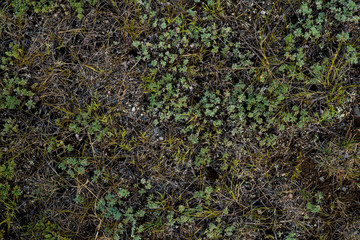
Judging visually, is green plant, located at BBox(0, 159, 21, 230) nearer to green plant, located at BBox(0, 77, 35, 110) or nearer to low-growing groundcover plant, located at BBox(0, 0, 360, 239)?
low-growing groundcover plant, located at BBox(0, 0, 360, 239)

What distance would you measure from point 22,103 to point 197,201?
7.37ft

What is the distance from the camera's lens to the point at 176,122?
3.08 m

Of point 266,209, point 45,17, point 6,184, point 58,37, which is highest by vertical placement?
point 45,17

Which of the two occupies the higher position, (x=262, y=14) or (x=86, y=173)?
(x=262, y=14)

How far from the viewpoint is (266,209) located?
3.07m

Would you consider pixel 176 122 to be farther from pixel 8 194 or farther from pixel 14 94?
pixel 8 194

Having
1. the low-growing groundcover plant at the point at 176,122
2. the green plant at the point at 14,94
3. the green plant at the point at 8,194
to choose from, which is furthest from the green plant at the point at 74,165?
the green plant at the point at 14,94

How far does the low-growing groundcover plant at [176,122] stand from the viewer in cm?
305

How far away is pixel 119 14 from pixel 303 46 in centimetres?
207

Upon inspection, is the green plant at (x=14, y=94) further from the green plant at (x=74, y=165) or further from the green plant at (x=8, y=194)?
the green plant at (x=74, y=165)

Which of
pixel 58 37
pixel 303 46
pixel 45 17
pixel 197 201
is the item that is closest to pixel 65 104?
pixel 58 37

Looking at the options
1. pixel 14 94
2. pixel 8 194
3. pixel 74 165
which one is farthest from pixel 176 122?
pixel 8 194

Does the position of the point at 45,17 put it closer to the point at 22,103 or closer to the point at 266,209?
the point at 22,103

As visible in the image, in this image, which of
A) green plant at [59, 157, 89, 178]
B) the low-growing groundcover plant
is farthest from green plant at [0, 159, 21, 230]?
green plant at [59, 157, 89, 178]
